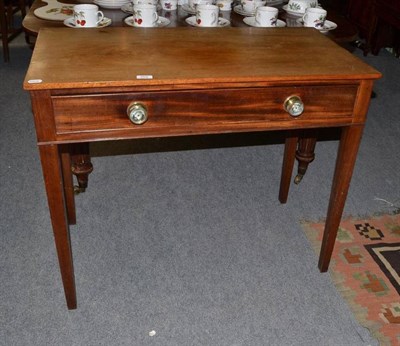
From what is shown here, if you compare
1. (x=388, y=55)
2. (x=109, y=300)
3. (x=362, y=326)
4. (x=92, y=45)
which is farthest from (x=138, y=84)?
(x=388, y=55)

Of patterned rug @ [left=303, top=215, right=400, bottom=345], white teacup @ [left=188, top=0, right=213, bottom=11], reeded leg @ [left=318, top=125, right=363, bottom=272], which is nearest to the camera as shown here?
reeded leg @ [left=318, top=125, right=363, bottom=272]

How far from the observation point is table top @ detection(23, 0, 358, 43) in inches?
59.9

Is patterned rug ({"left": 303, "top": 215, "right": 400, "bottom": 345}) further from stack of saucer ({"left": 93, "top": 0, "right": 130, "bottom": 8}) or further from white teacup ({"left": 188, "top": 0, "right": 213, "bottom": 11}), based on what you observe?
stack of saucer ({"left": 93, "top": 0, "right": 130, "bottom": 8})

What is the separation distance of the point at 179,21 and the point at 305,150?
29.2 inches

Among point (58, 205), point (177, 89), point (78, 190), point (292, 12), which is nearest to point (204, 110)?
point (177, 89)

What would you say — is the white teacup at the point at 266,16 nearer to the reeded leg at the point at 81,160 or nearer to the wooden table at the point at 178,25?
the wooden table at the point at 178,25

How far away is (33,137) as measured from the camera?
2.38m

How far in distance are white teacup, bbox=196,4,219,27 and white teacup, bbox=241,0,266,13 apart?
256 millimetres

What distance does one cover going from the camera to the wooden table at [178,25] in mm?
1539

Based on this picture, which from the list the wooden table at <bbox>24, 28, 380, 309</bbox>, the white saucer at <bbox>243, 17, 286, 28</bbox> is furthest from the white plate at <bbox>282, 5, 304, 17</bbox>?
the wooden table at <bbox>24, 28, 380, 309</bbox>

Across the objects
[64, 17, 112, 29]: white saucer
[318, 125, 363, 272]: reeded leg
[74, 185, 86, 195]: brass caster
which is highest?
[64, 17, 112, 29]: white saucer

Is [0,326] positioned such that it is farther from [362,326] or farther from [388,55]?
[388,55]

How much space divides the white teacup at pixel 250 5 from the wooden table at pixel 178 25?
0.14ft

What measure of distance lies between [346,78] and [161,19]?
712 millimetres
